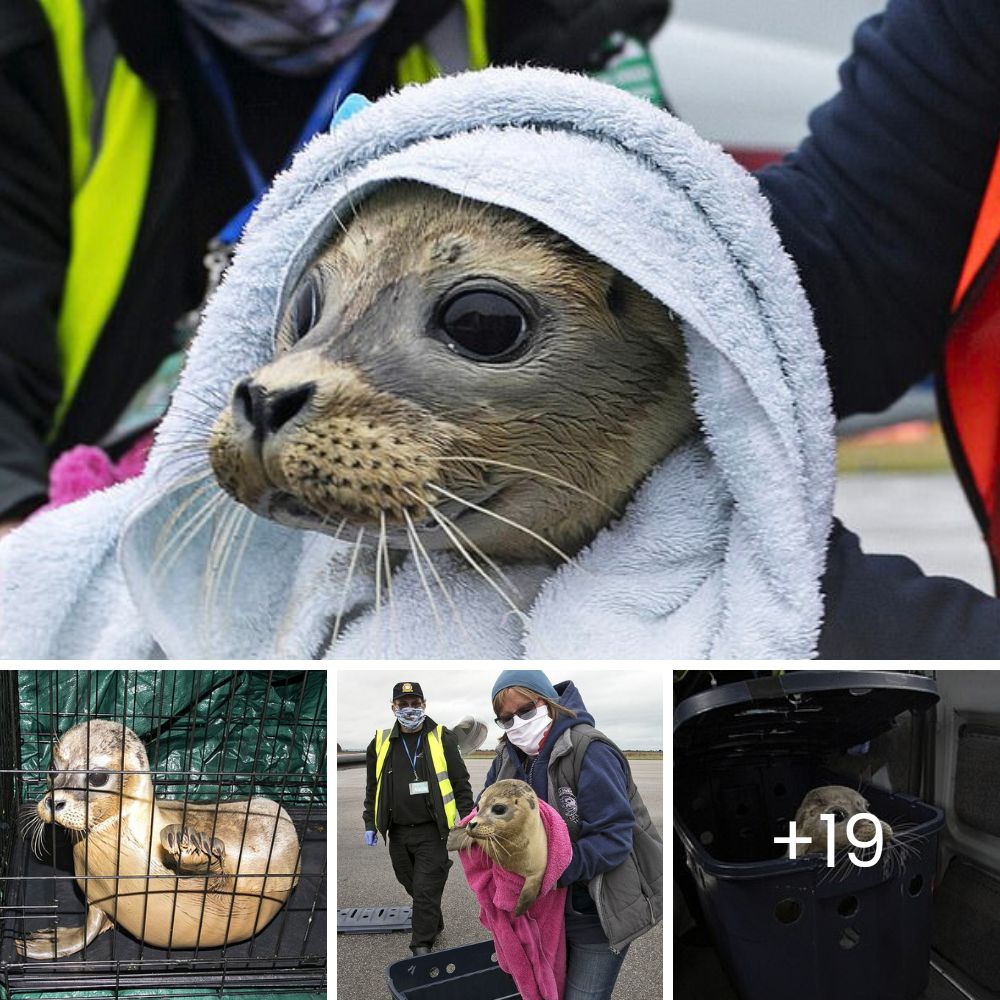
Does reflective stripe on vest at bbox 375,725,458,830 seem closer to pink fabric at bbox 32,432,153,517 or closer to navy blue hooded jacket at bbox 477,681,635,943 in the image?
navy blue hooded jacket at bbox 477,681,635,943

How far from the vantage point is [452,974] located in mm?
1292

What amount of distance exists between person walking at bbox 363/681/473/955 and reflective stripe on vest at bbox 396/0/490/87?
82 cm

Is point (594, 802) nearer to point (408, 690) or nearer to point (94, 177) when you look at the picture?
point (408, 690)

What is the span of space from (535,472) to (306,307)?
1.08 feet

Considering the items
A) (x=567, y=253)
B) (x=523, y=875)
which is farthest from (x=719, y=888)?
(x=567, y=253)

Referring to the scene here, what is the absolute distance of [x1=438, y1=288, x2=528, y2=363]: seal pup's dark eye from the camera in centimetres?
103

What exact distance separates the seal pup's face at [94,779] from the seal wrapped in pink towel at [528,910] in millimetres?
470

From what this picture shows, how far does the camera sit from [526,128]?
1.06m

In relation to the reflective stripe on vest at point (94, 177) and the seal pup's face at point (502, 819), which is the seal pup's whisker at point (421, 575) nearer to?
the seal pup's face at point (502, 819)

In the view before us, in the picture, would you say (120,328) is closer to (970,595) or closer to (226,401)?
(226,401)

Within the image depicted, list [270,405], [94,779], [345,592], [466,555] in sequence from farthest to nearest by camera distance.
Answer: [94,779], [345,592], [466,555], [270,405]

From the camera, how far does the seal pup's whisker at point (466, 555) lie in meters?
1.02

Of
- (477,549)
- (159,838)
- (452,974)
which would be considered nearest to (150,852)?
(159,838)

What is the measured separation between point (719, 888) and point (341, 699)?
1.81ft
